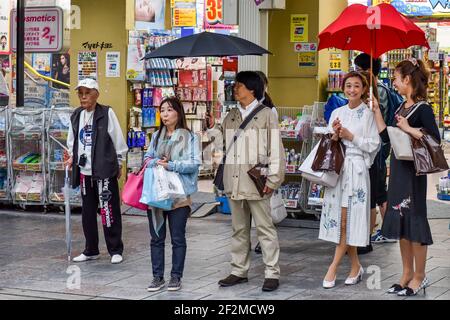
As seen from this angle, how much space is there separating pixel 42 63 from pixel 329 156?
10.4 metres

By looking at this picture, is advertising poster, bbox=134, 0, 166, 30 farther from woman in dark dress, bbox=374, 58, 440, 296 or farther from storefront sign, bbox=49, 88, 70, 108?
woman in dark dress, bbox=374, 58, 440, 296

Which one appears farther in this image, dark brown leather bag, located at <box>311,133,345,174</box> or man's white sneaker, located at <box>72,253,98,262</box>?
man's white sneaker, located at <box>72,253,98,262</box>

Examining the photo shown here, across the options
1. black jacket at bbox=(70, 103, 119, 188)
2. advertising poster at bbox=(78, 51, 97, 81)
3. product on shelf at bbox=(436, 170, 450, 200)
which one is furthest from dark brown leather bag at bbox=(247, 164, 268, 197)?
advertising poster at bbox=(78, 51, 97, 81)

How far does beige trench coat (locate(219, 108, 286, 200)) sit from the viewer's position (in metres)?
7.30

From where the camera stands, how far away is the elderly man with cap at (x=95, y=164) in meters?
8.65

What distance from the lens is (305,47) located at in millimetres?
11836

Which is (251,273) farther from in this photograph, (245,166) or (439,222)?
(439,222)

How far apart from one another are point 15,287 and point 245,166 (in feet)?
7.26

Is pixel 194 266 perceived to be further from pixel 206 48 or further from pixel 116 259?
pixel 206 48

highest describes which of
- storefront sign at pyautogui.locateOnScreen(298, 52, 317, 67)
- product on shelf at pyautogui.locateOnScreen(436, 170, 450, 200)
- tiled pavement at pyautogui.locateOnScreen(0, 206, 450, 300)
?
storefront sign at pyautogui.locateOnScreen(298, 52, 317, 67)

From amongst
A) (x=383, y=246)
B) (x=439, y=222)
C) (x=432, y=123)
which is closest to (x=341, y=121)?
(x=432, y=123)

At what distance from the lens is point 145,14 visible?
1332 centimetres

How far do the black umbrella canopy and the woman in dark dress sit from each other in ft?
4.58

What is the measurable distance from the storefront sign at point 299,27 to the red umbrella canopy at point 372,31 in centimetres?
290
